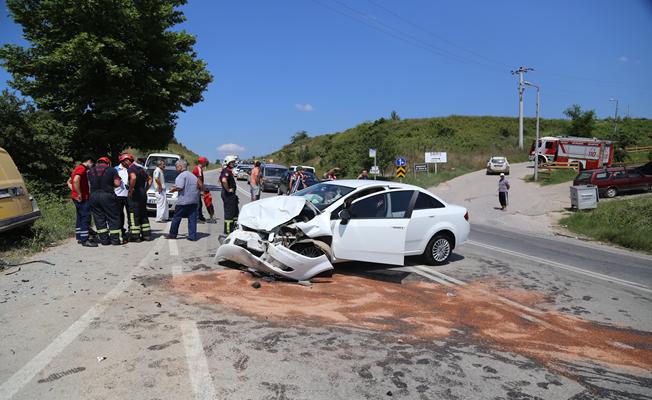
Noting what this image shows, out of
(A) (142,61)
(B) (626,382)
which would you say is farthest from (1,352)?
(A) (142,61)

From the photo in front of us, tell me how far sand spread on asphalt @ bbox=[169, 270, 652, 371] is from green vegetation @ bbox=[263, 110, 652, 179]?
115 ft

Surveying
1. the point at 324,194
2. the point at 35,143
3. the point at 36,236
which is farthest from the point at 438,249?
the point at 35,143

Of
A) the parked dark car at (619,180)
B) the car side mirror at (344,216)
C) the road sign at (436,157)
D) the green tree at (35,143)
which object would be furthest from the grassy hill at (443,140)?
the car side mirror at (344,216)

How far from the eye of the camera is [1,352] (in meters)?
4.09

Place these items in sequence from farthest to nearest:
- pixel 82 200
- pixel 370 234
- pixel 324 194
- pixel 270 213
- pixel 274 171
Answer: pixel 274 171, pixel 82 200, pixel 324 194, pixel 370 234, pixel 270 213

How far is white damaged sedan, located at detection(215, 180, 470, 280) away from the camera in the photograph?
6801 millimetres

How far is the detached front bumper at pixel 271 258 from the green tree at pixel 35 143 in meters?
13.1

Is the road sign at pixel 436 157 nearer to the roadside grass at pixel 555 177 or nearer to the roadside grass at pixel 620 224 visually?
the roadside grass at pixel 555 177

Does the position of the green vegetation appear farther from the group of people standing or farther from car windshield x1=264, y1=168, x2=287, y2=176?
the group of people standing

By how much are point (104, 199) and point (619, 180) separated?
2625 cm

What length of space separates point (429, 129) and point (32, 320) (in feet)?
261

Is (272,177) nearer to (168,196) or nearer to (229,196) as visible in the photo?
(168,196)

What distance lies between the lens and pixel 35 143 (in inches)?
730

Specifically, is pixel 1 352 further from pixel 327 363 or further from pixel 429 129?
pixel 429 129
